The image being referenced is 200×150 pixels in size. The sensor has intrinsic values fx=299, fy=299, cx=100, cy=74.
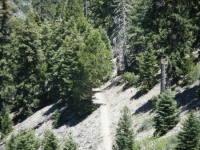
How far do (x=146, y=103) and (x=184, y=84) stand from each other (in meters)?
4.46

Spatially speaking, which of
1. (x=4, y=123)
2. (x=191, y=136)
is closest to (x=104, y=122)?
(x=191, y=136)

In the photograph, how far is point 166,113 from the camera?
21656 mm

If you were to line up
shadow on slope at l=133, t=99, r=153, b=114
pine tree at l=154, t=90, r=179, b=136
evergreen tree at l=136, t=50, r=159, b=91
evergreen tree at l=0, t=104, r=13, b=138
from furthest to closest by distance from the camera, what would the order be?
evergreen tree at l=0, t=104, r=13, b=138, evergreen tree at l=136, t=50, r=159, b=91, shadow on slope at l=133, t=99, r=153, b=114, pine tree at l=154, t=90, r=179, b=136

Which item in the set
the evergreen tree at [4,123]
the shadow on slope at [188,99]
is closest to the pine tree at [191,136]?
the shadow on slope at [188,99]

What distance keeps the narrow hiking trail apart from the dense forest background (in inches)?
75.9

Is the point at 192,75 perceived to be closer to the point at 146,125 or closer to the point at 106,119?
the point at 146,125

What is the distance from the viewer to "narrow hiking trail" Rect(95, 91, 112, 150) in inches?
1073

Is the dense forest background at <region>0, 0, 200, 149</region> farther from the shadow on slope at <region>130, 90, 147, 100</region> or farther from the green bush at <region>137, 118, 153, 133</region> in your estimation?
the green bush at <region>137, 118, 153, 133</region>

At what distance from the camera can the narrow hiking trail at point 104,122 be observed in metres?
27.3

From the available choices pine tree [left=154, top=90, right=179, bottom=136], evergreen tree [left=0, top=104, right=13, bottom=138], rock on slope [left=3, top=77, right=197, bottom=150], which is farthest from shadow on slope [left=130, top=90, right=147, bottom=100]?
evergreen tree [left=0, top=104, right=13, bottom=138]

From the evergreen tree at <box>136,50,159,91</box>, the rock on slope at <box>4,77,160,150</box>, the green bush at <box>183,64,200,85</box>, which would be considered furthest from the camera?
the evergreen tree at <box>136,50,159,91</box>

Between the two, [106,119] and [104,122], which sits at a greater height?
[106,119]

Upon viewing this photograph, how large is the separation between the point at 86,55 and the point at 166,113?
16453mm

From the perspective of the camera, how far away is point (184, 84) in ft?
95.1
